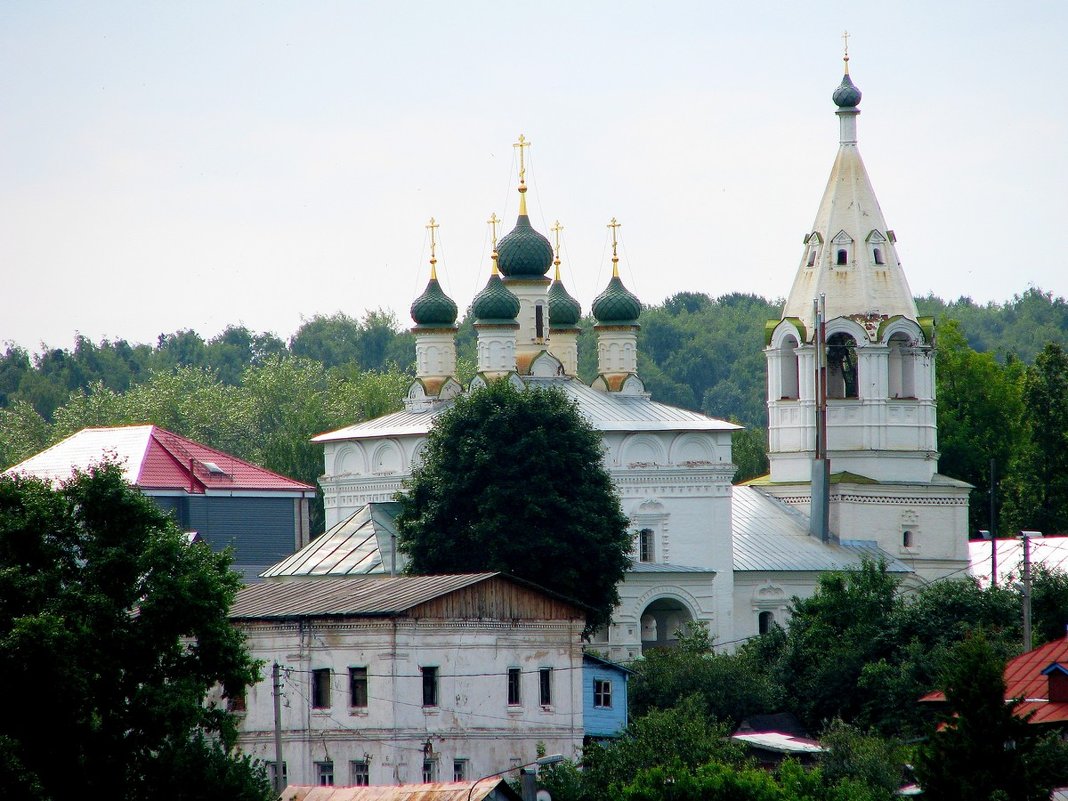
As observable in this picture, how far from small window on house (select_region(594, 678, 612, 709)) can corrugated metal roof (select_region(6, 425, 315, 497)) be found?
1347cm

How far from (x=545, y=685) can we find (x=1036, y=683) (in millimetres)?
6432

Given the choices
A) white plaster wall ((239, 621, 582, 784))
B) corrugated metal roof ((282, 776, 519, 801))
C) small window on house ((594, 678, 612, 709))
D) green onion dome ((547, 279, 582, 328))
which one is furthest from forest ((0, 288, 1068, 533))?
corrugated metal roof ((282, 776, 519, 801))

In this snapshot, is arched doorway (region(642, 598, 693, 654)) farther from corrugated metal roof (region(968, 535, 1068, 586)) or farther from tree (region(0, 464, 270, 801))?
tree (region(0, 464, 270, 801))

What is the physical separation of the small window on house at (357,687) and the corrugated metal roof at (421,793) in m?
3.84

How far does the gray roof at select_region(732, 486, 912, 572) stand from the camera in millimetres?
48956

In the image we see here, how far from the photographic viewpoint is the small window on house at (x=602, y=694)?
1513 inches

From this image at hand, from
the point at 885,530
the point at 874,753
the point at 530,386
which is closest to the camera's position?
the point at 874,753

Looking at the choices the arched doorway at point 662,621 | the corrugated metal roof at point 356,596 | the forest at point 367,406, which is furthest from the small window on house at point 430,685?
the forest at point 367,406

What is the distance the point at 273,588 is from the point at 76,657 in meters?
10.5

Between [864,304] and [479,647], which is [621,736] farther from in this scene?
[864,304]

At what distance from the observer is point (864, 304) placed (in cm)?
5147

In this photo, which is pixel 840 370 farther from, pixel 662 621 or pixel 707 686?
pixel 707 686

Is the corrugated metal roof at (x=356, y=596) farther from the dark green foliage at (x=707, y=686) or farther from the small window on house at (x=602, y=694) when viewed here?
the dark green foliage at (x=707, y=686)

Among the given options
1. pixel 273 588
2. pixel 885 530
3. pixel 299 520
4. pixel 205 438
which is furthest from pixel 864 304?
pixel 205 438
